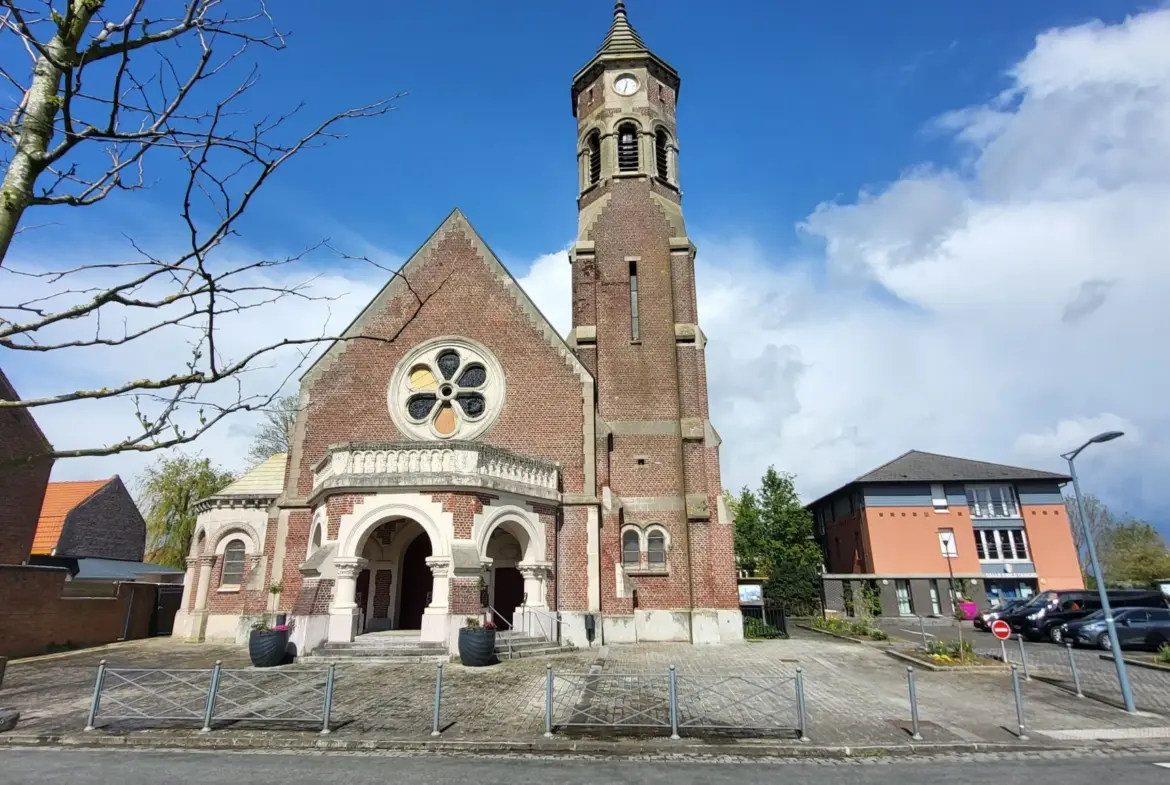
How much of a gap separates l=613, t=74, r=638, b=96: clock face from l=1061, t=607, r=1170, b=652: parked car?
2618 cm

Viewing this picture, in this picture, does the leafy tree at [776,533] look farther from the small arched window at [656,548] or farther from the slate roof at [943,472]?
the small arched window at [656,548]

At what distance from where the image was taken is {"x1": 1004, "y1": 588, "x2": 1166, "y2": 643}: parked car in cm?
2361

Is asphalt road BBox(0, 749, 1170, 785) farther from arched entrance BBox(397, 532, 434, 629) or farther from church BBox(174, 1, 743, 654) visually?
arched entrance BBox(397, 532, 434, 629)

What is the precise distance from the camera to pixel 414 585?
19.9 metres

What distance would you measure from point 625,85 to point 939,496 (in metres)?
32.4

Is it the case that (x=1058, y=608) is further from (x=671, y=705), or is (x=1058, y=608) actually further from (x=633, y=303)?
(x=671, y=705)

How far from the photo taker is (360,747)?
831 centimetres

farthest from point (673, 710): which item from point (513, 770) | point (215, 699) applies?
point (215, 699)

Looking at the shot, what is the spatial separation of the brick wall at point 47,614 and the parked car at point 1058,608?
113ft

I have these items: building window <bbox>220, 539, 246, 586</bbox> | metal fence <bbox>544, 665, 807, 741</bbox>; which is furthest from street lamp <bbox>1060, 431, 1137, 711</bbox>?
building window <bbox>220, 539, 246, 586</bbox>

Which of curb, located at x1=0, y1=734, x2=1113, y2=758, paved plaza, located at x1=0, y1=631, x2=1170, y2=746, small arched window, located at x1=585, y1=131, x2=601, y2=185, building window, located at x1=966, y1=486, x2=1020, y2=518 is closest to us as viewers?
curb, located at x1=0, y1=734, x2=1113, y2=758

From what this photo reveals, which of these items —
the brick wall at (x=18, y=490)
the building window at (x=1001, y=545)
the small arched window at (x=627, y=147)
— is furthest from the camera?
the building window at (x=1001, y=545)

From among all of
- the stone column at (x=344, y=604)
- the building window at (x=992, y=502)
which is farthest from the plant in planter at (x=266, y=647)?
the building window at (x=992, y=502)

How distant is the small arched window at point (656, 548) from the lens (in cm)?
2048
